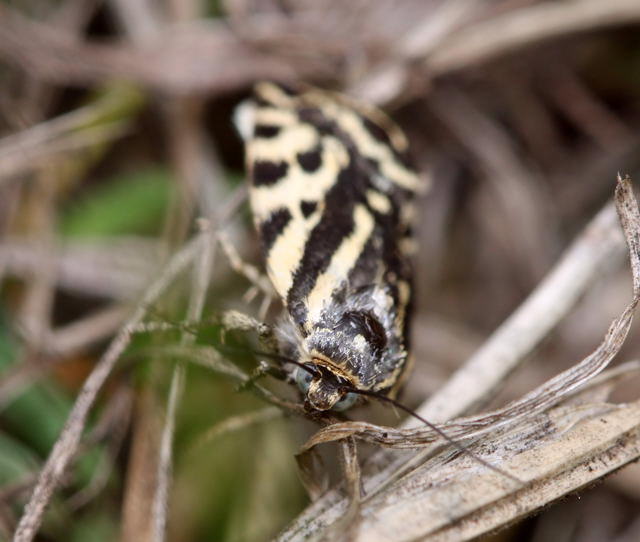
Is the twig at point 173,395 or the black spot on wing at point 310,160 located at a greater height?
the black spot on wing at point 310,160

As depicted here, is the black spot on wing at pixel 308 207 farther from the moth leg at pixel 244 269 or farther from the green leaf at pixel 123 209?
the green leaf at pixel 123 209

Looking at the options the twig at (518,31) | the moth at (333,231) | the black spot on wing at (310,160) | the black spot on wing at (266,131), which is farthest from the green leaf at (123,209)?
the twig at (518,31)

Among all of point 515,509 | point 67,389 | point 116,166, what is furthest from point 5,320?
point 515,509

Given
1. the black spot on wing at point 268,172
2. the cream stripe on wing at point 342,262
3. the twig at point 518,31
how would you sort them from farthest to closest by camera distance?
the twig at point 518,31 → the black spot on wing at point 268,172 → the cream stripe on wing at point 342,262

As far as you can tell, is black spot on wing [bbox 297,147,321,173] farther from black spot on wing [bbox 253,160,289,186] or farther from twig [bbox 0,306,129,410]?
twig [bbox 0,306,129,410]

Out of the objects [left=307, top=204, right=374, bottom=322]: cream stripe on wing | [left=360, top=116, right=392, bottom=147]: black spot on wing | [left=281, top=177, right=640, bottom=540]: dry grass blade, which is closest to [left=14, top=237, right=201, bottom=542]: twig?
[left=307, top=204, right=374, bottom=322]: cream stripe on wing

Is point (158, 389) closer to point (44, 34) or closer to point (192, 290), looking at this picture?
point (192, 290)
